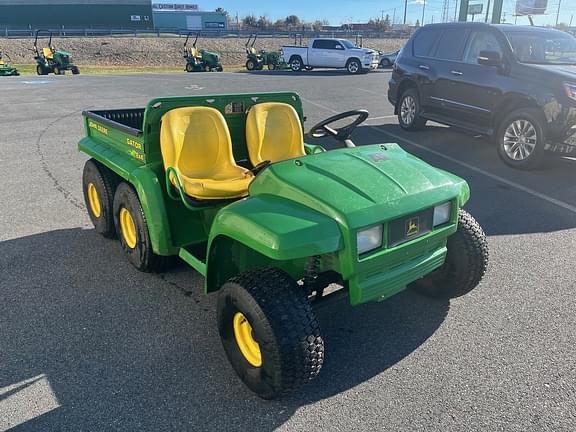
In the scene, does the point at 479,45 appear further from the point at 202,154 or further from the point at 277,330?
the point at 277,330

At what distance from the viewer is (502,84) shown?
22.2ft

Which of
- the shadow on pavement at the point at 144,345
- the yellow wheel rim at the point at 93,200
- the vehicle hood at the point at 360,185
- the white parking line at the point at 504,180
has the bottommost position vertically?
the shadow on pavement at the point at 144,345

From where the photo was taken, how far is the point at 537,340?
9.72 ft

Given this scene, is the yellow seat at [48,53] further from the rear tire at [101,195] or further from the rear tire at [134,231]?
the rear tire at [134,231]

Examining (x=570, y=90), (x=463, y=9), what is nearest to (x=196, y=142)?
(x=570, y=90)

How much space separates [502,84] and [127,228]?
18.0 feet

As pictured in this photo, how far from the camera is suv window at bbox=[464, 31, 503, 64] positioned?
7.09 metres

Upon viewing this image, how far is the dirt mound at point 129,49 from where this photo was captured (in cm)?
3597

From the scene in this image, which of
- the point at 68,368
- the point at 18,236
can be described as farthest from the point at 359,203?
the point at 18,236

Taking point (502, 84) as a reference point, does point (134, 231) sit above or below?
below

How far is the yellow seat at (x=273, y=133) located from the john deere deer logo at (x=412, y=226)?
1.60m

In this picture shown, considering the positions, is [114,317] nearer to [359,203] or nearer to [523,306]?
[359,203]

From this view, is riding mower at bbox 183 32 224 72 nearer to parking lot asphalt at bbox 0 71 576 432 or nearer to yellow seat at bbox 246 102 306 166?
parking lot asphalt at bbox 0 71 576 432

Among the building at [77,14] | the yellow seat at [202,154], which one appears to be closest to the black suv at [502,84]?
the yellow seat at [202,154]
